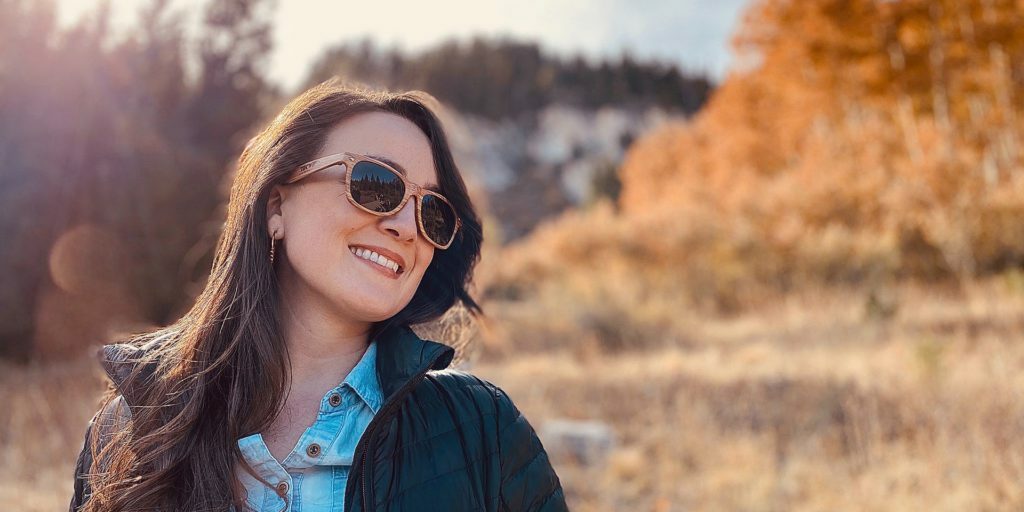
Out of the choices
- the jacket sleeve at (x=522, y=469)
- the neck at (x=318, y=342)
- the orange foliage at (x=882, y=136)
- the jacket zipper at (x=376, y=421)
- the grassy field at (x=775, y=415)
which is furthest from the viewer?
the orange foliage at (x=882, y=136)

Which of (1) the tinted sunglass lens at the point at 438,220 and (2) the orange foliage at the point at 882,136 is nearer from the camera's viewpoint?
(1) the tinted sunglass lens at the point at 438,220

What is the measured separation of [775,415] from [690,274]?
23.3 ft

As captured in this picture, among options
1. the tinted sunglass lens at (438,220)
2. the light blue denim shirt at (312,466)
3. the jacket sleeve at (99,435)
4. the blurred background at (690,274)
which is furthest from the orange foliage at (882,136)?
the jacket sleeve at (99,435)

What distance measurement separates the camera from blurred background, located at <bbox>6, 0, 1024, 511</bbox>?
15.2 ft

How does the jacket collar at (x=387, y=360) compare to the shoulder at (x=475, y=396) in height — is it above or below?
above

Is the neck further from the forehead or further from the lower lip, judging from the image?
the forehead

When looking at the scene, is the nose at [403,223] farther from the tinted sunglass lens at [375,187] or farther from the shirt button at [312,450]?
the shirt button at [312,450]

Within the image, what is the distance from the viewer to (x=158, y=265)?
8.22 metres

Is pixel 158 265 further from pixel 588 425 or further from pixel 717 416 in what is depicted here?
pixel 717 416

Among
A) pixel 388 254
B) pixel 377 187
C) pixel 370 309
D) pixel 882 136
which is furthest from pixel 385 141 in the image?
pixel 882 136

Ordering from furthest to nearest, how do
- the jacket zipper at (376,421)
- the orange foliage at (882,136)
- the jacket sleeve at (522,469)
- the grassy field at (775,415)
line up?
the orange foliage at (882,136) → the grassy field at (775,415) → the jacket sleeve at (522,469) → the jacket zipper at (376,421)

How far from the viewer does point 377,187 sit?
4.64ft

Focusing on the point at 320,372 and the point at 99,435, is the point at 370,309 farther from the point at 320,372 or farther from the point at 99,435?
the point at 99,435

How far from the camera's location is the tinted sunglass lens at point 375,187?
4.57 ft
